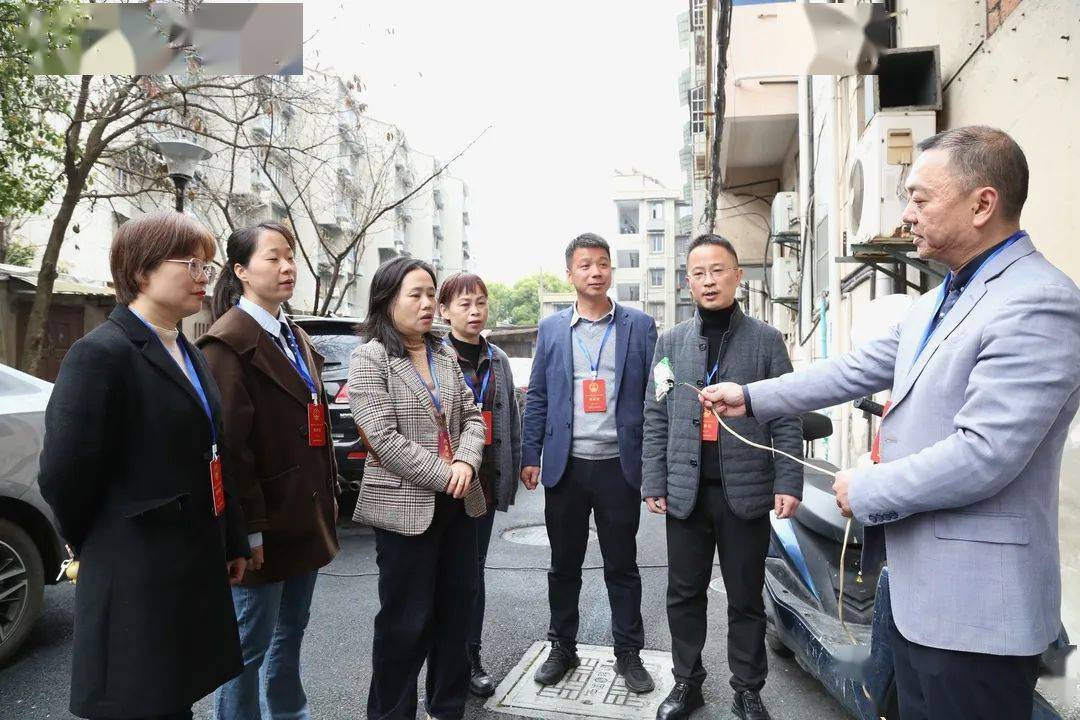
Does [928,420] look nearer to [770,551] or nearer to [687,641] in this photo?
[687,641]

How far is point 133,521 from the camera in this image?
1858 mm

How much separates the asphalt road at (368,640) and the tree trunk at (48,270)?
4932 millimetres

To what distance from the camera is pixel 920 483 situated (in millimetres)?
1652

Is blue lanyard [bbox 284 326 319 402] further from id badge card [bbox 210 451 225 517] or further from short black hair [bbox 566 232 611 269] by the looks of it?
short black hair [bbox 566 232 611 269]

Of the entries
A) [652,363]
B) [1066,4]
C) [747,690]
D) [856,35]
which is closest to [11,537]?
[652,363]

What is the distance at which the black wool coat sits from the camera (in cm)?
181

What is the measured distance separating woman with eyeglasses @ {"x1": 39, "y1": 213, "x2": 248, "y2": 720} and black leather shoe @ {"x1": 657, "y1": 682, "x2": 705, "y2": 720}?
1764 millimetres

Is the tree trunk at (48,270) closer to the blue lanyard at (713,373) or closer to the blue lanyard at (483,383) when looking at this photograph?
the blue lanyard at (483,383)

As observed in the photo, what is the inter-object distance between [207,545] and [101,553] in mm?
252

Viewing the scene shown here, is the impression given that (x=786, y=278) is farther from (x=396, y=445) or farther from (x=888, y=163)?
(x=396, y=445)

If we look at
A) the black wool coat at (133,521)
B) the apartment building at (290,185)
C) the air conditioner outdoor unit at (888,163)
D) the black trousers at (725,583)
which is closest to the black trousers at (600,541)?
the black trousers at (725,583)

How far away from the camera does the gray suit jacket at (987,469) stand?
1562 mm

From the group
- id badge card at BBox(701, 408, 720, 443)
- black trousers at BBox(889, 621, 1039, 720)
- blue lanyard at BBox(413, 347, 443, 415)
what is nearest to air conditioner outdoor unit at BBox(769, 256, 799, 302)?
id badge card at BBox(701, 408, 720, 443)

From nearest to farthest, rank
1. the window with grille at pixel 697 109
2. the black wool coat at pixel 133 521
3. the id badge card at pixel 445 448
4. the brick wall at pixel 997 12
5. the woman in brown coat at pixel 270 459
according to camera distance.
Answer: the black wool coat at pixel 133 521 < the woman in brown coat at pixel 270 459 < the id badge card at pixel 445 448 < the brick wall at pixel 997 12 < the window with grille at pixel 697 109
